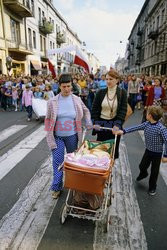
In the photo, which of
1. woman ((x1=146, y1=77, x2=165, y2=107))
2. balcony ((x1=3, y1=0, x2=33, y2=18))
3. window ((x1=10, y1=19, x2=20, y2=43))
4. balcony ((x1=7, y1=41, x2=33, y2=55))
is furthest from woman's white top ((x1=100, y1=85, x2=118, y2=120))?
window ((x1=10, y1=19, x2=20, y2=43))

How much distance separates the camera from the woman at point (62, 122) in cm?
306

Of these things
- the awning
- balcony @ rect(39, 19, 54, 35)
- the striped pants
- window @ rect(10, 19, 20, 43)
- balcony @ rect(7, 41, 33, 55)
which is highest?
balcony @ rect(39, 19, 54, 35)

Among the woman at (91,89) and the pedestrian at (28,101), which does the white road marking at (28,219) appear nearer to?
the pedestrian at (28,101)

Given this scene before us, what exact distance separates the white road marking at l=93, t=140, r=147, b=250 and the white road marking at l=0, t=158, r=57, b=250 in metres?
0.77

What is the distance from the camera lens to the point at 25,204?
318 centimetres

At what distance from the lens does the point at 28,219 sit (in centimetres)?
285

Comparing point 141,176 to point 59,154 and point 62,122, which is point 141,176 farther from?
point 62,122

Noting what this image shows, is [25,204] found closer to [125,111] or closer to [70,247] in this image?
[70,247]

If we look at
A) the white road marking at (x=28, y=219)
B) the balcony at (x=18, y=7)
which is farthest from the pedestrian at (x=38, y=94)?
the balcony at (x=18, y=7)

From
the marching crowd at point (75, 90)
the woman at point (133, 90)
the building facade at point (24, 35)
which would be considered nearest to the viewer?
the marching crowd at point (75, 90)

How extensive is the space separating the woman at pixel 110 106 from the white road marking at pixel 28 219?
1500 millimetres

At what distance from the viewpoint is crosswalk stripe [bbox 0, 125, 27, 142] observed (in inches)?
270

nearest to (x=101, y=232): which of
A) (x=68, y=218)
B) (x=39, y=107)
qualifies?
(x=68, y=218)

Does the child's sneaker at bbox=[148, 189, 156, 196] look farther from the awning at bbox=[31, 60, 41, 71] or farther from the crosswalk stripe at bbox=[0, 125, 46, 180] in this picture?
the awning at bbox=[31, 60, 41, 71]
